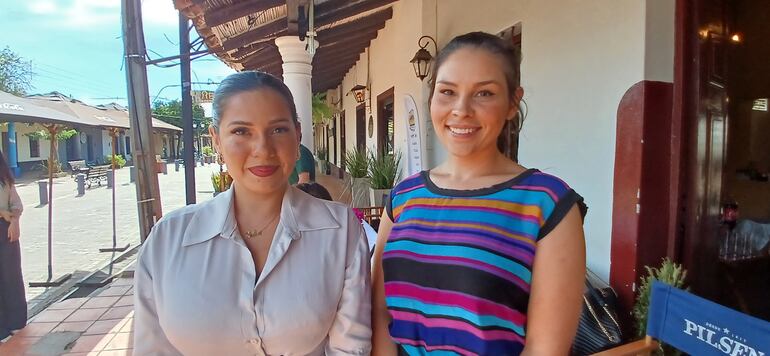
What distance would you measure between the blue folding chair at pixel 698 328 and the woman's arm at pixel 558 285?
957 mm

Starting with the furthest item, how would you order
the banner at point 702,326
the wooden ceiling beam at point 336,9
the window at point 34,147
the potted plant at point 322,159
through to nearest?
the window at point 34,147 → the potted plant at point 322,159 → the wooden ceiling beam at point 336,9 → the banner at point 702,326

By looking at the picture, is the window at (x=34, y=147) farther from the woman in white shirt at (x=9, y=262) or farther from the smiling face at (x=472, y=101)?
the smiling face at (x=472, y=101)

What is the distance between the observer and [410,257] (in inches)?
36.3

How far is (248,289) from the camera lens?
93 centimetres

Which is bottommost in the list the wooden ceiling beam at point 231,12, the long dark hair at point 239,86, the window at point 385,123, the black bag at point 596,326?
the black bag at point 596,326

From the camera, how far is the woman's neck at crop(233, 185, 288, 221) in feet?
3.45

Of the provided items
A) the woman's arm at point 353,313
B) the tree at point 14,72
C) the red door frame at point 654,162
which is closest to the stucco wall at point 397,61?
the red door frame at point 654,162

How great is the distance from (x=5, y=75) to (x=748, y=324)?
3551 centimetres

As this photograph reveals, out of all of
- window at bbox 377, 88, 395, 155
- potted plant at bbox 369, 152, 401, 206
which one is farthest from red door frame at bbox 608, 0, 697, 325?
window at bbox 377, 88, 395, 155

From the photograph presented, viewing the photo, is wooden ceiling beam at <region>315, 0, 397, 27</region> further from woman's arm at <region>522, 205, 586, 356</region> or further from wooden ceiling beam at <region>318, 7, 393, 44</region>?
woman's arm at <region>522, 205, 586, 356</region>

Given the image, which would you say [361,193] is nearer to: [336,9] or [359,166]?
[359,166]

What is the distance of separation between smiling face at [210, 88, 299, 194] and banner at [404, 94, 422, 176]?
3.84m

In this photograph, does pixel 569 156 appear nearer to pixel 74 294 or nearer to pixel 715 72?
pixel 715 72

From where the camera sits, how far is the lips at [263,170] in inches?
38.7
